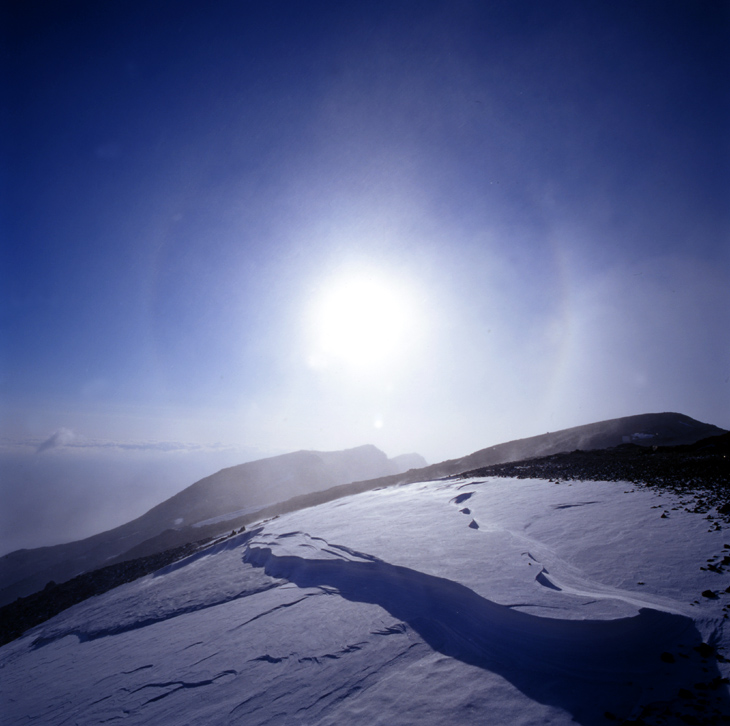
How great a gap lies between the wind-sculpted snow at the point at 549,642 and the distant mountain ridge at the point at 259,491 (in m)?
17.0

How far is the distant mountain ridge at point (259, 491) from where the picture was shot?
24625 millimetres

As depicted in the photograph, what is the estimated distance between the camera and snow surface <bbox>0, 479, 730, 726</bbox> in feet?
9.70

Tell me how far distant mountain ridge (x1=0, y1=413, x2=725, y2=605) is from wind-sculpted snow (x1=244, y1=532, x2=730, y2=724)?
55.8 feet

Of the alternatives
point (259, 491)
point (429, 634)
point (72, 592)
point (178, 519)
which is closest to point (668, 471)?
point (429, 634)

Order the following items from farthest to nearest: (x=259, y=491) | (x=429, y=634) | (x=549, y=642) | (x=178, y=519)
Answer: (x=259, y=491) → (x=178, y=519) → (x=429, y=634) → (x=549, y=642)

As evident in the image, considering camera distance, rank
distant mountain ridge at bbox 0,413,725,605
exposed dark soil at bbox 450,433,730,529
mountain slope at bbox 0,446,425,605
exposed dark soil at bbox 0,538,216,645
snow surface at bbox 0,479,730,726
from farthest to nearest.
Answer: mountain slope at bbox 0,446,425,605
distant mountain ridge at bbox 0,413,725,605
exposed dark soil at bbox 0,538,216,645
exposed dark soil at bbox 450,433,730,529
snow surface at bbox 0,479,730,726

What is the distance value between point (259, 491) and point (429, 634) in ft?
172

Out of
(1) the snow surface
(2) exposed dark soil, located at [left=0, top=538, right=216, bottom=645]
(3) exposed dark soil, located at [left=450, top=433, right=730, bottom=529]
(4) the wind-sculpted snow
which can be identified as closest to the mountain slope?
(2) exposed dark soil, located at [left=0, top=538, right=216, bottom=645]

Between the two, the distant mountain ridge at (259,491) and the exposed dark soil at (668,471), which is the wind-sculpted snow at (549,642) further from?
the distant mountain ridge at (259,491)

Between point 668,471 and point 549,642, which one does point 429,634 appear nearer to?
point 549,642

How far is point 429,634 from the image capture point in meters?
4.05

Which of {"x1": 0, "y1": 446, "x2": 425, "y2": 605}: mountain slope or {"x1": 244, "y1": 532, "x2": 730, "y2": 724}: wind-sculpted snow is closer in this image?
{"x1": 244, "y1": 532, "x2": 730, "y2": 724}: wind-sculpted snow

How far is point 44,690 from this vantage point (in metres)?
5.35

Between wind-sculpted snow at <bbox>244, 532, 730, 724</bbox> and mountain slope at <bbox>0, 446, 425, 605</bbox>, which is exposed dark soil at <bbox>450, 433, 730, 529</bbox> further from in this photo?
mountain slope at <bbox>0, 446, 425, 605</bbox>
